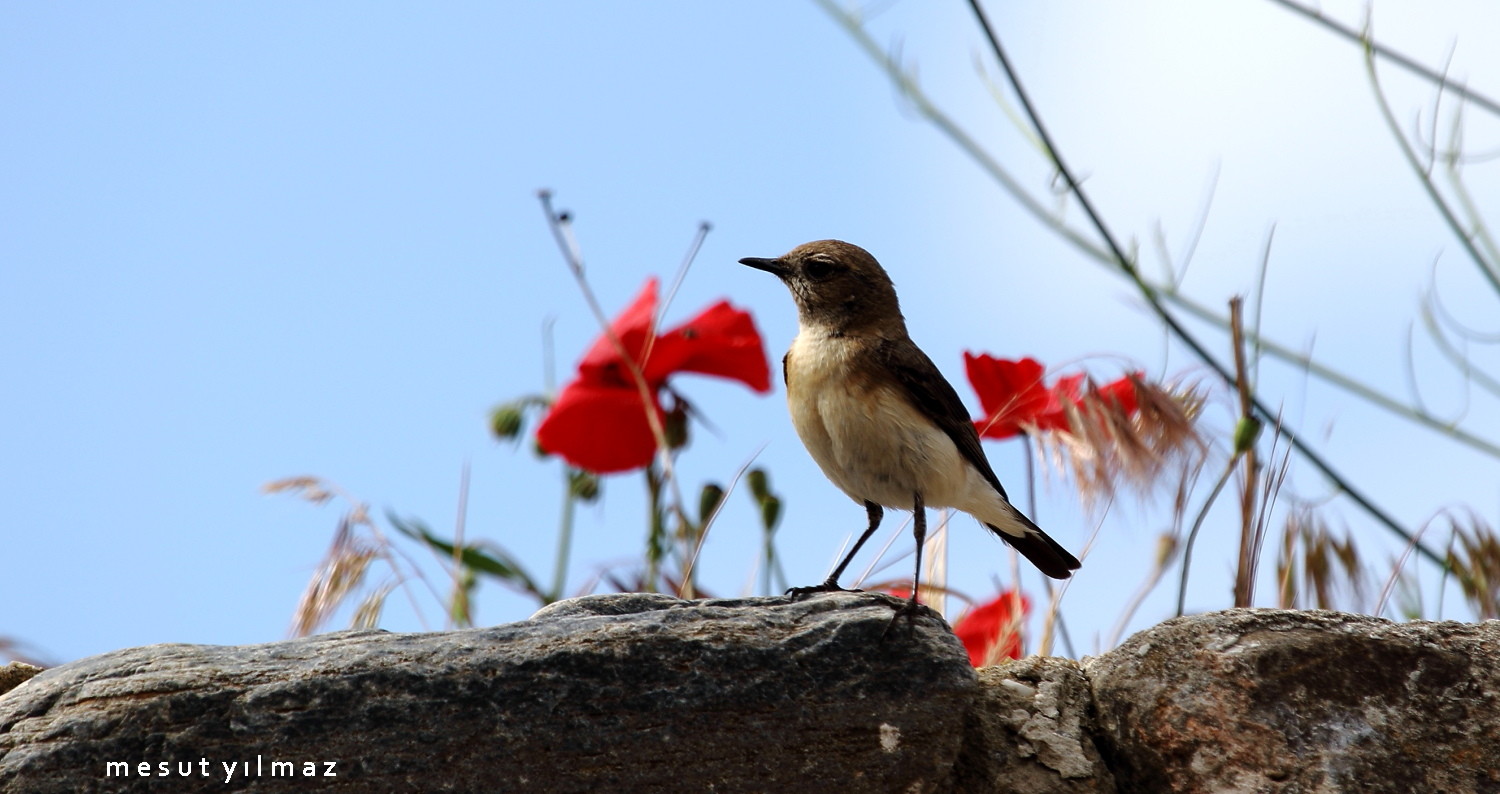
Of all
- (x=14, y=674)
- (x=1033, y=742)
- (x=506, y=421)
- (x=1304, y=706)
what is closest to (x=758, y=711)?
(x=1033, y=742)

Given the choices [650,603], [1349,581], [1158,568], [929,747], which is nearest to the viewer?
[929,747]

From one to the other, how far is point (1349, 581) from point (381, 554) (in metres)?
2.90

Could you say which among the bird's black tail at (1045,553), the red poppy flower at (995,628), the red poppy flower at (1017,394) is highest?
the red poppy flower at (1017,394)

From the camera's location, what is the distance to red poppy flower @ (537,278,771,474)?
4797mm

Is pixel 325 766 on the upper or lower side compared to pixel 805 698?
lower

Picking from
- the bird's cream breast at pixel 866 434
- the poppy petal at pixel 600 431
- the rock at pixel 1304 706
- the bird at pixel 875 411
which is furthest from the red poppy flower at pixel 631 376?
the rock at pixel 1304 706

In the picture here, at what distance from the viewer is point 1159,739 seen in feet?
10.0

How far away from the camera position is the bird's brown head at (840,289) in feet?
14.3

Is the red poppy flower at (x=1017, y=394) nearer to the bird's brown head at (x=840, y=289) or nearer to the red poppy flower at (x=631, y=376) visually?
the bird's brown head at (x=840, y=289)

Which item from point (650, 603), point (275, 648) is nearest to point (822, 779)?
point (650, 603)

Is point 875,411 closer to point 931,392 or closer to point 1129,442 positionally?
point 931,392

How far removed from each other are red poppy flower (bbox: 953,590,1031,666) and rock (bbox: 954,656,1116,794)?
868mm

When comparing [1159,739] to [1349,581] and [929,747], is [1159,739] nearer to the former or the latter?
[929,747]

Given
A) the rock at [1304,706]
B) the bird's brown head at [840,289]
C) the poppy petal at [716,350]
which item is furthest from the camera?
the poppy petal at [716,350]
